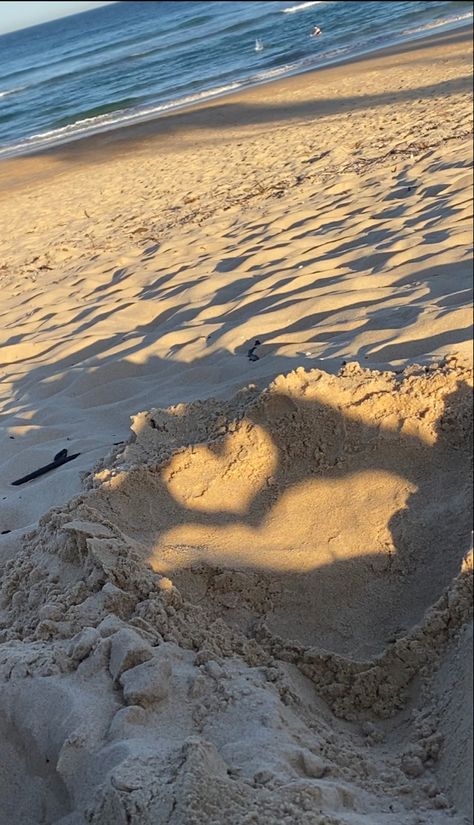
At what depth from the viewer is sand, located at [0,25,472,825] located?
4.84 feet

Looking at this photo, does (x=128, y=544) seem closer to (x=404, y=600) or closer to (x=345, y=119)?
(x=404, y=600)

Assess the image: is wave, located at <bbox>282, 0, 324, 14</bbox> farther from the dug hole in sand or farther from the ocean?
the dug hole in sand

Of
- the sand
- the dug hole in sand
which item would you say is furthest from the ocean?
the dug hole in sand

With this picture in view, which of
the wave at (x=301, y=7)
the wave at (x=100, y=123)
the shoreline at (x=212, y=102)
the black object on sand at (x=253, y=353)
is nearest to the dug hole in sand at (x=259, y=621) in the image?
A: the black object on sand at (x=253, y=353)

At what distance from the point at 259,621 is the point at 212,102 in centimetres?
1201

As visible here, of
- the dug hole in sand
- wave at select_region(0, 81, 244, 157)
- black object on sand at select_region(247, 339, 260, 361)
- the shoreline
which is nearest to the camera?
the dug hole in sand

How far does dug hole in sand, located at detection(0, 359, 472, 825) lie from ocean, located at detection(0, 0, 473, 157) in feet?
29.0

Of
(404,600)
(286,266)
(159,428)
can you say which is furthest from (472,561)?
(286,266)

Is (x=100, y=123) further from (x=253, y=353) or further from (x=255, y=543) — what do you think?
(x=255, y=543)

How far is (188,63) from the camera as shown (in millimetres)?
17828

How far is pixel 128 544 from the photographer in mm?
2148

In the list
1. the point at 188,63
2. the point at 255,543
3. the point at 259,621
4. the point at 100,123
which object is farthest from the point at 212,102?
the point at 259,621

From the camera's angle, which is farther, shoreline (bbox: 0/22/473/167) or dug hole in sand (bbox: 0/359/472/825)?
shoreline (bbox: 0/22/473/167)

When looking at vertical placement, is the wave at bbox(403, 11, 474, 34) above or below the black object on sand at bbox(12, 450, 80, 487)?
below
